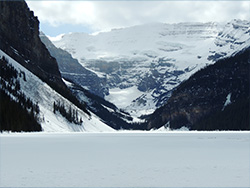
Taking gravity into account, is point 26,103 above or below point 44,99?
below

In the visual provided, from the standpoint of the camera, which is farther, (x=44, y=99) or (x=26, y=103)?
(x=44, y=99)

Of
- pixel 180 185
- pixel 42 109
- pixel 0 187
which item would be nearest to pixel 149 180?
pixel 180 185

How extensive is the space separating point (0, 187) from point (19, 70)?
15596 cm

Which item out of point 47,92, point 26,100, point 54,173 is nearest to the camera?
point 54,173

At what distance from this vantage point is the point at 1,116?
113m

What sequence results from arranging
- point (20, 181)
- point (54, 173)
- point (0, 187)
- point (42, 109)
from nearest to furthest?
point (0, 187)
point (20, 181)
point (54, 173)
point (42, 109)

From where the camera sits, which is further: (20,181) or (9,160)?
(9,160)

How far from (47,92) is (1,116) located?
3042 inches

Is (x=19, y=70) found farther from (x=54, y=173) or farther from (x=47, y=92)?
(x=54, y=173)

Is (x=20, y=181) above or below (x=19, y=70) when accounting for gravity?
below

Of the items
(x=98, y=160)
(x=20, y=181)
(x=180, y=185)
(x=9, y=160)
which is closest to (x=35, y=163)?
(x=9, y=160)

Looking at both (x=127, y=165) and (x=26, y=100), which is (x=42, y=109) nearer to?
(x=26, y=100)

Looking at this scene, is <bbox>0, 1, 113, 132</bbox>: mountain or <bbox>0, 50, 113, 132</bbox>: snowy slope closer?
<bbox>0, 1, 113, 132</bbox>: mountain

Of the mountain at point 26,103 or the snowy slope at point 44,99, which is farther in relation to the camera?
the snowy slope at point 44,99
